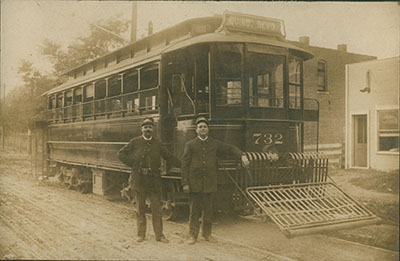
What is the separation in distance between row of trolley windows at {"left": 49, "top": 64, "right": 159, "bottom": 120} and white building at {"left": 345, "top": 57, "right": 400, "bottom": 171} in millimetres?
6390

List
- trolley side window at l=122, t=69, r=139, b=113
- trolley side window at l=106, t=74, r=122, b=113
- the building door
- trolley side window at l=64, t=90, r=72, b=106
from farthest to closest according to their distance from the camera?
the building door < trolley side window at l=64, t=90, r=72, b=106 < trolley side window at l=106, t=74, r=122, b=113 < trolley side window at l=122, t=69, r=139, b=113

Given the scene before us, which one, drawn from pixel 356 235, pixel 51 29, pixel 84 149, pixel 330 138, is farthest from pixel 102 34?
pixel 330 138

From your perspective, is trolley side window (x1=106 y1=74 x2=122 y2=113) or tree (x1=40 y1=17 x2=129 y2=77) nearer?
tree (x1=40 y1=17 x2=129 y2=77)

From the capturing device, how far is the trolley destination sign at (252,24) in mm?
5750

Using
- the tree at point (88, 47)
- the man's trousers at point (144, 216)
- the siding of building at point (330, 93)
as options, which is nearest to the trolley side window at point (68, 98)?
the tree at point (88, 47)

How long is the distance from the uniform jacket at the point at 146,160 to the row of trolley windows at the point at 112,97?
118 centimetres

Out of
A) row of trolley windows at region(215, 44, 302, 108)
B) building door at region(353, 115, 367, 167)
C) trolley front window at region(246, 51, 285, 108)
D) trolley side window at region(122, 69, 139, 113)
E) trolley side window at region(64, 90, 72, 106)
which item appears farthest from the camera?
building door at region(353, 115, 367, 167)

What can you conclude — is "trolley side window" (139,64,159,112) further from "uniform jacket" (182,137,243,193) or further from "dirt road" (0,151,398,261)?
"dirt road" (0,151,398,261)

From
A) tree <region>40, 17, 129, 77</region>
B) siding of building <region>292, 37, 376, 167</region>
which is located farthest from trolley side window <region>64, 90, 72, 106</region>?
siding of building <region>292, 37, 376, 167</region>

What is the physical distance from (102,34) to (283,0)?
2.96m

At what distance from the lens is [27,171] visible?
32.4 ft

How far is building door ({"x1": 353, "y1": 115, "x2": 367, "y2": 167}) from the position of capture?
42.9 feet

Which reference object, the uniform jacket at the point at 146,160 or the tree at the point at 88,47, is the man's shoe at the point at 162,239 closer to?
the uniform jacket at the point at 146,160

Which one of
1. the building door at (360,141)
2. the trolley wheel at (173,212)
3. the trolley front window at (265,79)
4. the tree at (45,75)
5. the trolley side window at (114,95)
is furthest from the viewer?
the building door at (360,141)
